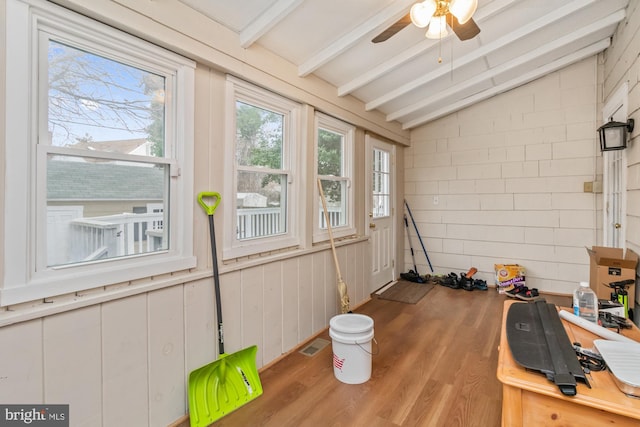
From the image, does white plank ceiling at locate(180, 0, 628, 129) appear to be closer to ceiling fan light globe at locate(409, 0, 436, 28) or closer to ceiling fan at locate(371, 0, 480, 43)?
ceiling fan at locate(371, 0, 480, 43)

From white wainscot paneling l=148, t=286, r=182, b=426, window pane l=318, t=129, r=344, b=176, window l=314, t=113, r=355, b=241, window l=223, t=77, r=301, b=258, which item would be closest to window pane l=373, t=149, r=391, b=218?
window l=314, t=113, r=355, b=241

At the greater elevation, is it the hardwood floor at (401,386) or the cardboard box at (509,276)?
the cardboard box at (509,276)

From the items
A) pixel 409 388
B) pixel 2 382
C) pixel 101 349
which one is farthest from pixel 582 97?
pixel 2 382

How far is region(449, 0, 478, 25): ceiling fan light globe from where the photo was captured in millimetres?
1604

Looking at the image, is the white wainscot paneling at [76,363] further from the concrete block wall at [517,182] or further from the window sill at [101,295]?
the concrete block wall at [517,182]

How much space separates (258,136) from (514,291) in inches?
140

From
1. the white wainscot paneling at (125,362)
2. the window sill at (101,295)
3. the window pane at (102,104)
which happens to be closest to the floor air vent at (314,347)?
the window sill at (101,295)

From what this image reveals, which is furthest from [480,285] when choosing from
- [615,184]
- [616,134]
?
[616,134]

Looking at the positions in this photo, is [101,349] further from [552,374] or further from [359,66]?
[359,66]

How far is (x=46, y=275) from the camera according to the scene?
135 centimetres

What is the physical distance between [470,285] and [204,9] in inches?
163

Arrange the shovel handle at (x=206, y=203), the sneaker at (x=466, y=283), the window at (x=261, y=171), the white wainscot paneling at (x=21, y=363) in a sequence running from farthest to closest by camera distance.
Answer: the sneaker at (x=466, y=283) < the window at (x=261, y=171) < the shovel handle at (x=206, y=203) < the white wainscot paneling at (x=21, y=363)

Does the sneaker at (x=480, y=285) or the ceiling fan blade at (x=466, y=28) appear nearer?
the ceiling fan blade at (x=466, y=28)

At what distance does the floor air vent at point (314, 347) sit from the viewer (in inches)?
100
